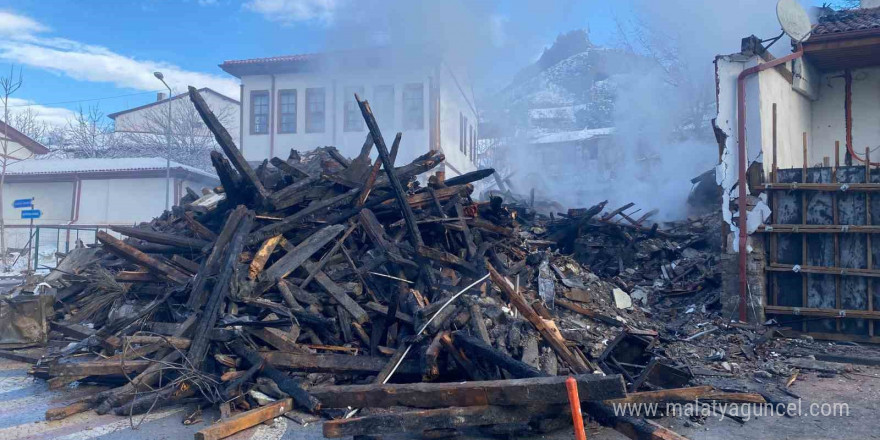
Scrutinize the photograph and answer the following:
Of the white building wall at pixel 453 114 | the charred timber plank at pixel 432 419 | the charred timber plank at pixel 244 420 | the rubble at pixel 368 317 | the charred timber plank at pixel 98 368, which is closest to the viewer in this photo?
the charred timber plank at pixel 432 419

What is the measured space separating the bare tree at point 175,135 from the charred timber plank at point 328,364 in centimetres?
3498

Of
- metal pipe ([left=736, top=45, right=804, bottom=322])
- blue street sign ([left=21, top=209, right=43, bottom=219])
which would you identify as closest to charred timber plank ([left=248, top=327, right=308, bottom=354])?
metal pipe ([left=736, top=45, right=804, bottom=322])

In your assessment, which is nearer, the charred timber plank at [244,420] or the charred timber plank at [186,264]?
the charred timber plank at [244,420]

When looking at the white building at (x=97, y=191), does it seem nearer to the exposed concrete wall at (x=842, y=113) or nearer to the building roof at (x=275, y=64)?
the building roof at (x=275, y=64)

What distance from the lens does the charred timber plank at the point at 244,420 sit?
4.32 m

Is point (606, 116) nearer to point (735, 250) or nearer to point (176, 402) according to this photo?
point (735, 250)

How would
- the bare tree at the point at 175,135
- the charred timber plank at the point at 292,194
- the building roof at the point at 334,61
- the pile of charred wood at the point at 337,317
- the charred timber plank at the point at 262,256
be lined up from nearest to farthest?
the pile of charred wood at the point at 337,317 < the charred timber plank at the point at 262,256 < the charred timber plank at the point at 292,194 < the building roof at the point at 334,61 < the bare tree at the point at 175,135

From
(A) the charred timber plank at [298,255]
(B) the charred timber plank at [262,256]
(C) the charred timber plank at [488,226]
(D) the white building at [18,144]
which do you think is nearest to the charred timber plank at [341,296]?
(A) the charred timber plank at [298,255]

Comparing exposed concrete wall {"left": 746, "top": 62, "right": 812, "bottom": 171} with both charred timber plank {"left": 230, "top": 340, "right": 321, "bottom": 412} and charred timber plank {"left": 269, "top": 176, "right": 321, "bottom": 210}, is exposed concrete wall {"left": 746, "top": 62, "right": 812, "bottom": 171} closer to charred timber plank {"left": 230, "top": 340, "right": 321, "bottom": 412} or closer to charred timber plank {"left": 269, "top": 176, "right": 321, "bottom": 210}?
charred timber plank {"left": 269, "top": 176, "right": 321, "bottom": 210}

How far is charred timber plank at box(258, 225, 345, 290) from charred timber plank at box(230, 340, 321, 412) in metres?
1.08

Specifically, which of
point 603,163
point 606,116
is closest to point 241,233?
point 603,163

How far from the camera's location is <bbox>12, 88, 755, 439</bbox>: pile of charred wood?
4.45 metres

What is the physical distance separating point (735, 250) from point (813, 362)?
195cm

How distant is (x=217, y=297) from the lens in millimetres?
6152
